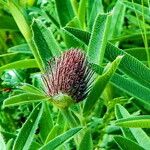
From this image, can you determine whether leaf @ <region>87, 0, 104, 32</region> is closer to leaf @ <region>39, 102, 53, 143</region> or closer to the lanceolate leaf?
leaf @ <region>39, 102, 53, 143</region>

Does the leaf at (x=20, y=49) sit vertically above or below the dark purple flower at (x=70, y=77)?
above

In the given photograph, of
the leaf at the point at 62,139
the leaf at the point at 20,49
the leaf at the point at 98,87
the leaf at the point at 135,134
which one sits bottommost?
the leaf at the point at 135,134

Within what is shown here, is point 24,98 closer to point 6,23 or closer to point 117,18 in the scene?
point 117,18

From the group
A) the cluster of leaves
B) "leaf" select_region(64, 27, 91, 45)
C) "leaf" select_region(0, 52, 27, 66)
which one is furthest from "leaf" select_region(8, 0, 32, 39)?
"leaf" select_region(0, 52, 27, 66)

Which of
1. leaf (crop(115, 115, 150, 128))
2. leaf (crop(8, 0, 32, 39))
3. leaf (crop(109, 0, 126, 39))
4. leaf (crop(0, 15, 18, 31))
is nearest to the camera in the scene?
leaf (crop(115, 115, 150, 128))

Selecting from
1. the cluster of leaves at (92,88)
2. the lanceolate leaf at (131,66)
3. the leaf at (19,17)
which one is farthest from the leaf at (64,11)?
the lanceolate leaf at (131,66)

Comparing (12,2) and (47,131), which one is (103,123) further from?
(12,2)

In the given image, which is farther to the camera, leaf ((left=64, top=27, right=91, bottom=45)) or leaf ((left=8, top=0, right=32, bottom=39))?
leaf ((left=8, top=0, right=32, bottom=39))

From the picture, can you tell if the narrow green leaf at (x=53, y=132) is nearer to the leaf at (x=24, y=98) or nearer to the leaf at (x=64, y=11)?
the leaf at (x=24, y=98)
